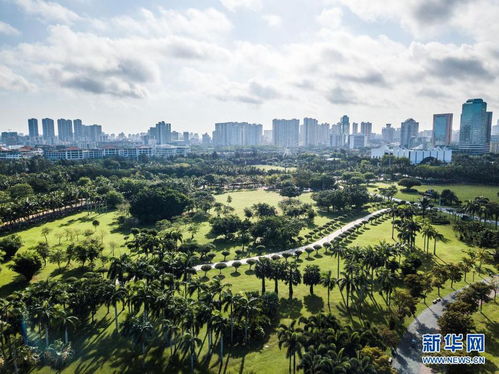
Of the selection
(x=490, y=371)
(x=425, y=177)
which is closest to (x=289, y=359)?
(x=490, y=371)

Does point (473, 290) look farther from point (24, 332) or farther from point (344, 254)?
point (24, 332)

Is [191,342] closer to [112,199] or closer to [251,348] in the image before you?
[251,348]

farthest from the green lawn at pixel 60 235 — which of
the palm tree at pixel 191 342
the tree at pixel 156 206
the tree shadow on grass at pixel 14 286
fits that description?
the palm tree at pixel 191 342

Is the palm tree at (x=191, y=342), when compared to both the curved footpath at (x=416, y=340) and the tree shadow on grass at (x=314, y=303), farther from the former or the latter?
the curved footpath at (x=416, y=340)

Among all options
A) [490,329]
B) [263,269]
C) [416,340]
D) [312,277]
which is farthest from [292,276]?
[490,329]

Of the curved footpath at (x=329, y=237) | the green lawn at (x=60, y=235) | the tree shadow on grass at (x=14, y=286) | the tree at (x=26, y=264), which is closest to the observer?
the tree shadow on grass at (x=14, y=286)

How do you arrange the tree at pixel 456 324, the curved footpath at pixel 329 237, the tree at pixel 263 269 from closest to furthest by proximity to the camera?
the tree at pixel 456 324
the tree at pixel 263 269
the curved footpath at pixel 329 237
